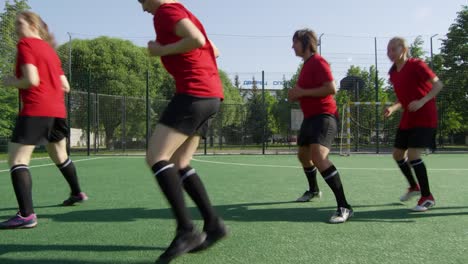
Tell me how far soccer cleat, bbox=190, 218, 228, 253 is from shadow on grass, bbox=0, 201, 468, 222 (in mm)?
978

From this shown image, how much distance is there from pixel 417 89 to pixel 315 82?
1.18m

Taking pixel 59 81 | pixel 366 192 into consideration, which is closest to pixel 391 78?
pixel 366 192

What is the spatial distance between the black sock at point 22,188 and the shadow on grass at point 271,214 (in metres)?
0.36

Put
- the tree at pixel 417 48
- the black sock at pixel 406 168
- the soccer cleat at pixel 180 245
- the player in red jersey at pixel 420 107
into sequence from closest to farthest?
1. the soccer cleat at pixel 180 245
2. the player in red jersey at pixel 420 107
3. the black sock at pixel 406 168
4. the tree at pixel 417 48

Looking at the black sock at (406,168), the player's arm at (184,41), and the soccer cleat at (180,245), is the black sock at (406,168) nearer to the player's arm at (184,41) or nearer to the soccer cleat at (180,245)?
the soccer cleat at (180,245)

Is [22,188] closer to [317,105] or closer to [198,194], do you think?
[198,194]

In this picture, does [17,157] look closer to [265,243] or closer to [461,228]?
[265,243]

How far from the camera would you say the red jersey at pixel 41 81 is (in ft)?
11.3

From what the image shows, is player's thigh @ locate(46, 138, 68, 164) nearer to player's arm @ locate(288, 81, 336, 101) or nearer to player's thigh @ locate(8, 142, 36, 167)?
player's thigh @ locate(8, 142, 36, 167)

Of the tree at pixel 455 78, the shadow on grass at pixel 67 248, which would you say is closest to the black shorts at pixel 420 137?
the shadow on grass at pixel 67 248

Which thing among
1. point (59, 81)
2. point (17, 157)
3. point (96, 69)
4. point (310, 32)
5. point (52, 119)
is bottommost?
point (17, 157)

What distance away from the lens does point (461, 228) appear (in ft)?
10.9

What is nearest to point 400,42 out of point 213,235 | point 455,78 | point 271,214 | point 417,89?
point 417,89

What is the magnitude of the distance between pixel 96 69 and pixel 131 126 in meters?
14.0
